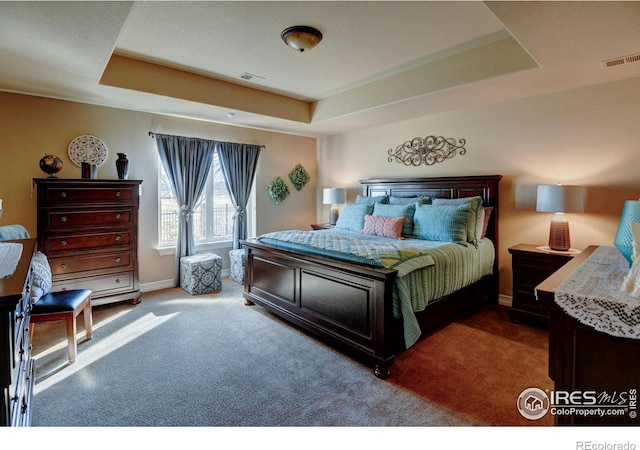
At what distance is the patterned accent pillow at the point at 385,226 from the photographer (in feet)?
12.6

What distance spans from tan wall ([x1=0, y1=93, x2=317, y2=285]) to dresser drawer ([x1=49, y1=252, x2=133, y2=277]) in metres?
0.60

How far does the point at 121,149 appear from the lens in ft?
13.5

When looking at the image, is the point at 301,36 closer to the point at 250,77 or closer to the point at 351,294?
the point at 250,77

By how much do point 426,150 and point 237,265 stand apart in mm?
3147

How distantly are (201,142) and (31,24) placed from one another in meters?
2.63

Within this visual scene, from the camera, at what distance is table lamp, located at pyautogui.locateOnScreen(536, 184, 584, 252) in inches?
123

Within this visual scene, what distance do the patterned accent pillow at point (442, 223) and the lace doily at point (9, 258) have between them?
3.35 meters

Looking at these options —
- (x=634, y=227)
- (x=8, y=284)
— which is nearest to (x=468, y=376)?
(x=634, y=227)

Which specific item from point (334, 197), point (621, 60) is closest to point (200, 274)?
point (334, 197)

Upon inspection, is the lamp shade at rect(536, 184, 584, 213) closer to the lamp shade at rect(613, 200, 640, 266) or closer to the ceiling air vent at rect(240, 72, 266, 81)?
the lamp shade at rect(613, 200, 640, 266)

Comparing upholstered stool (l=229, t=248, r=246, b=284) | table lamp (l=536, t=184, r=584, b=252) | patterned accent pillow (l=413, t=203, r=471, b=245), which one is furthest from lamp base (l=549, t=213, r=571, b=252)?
upholstered stool (l=229, t=248, r=246, b=284)

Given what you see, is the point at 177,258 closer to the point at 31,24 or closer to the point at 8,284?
the point at 31,24

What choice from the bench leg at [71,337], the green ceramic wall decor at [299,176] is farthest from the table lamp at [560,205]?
the bench leg at [71,337]

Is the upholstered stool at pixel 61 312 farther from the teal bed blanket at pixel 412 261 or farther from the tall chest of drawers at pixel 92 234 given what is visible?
the teal bed blanket at pixel 412 261
